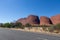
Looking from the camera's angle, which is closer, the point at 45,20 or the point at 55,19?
the point at 55,19

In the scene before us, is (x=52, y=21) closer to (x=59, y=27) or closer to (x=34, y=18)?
(x=34, y=18)

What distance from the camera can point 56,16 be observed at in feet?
378

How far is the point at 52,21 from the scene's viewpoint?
397ft

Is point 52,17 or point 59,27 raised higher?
point 52,17

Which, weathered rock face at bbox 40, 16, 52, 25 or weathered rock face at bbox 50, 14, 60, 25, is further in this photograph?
weathered rock face at bbox 40, 16, 52, 25

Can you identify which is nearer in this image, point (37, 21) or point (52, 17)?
point (52, 17)

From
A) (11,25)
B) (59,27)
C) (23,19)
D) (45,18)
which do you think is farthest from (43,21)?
(59,27)

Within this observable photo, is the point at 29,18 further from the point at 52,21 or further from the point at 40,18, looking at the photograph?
the point at 52,21

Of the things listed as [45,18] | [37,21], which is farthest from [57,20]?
[37,21]

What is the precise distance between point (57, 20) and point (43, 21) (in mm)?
14532

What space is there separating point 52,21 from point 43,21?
27.8 ft

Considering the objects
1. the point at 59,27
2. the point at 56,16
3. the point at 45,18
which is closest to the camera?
the point at 59,27

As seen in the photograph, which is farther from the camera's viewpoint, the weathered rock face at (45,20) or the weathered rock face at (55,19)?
the weathered rock face at (45,20)

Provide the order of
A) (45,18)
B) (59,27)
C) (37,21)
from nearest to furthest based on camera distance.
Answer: (59,27) → (45,18) → (37,21)
